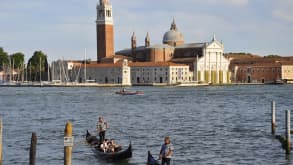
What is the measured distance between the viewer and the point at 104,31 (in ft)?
325

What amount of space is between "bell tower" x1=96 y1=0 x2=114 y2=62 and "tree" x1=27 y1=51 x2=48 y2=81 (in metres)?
11.8

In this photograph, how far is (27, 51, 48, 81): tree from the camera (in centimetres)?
10884

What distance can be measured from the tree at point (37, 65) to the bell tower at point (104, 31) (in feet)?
38.6

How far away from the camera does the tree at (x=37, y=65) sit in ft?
357

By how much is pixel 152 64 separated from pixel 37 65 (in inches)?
852

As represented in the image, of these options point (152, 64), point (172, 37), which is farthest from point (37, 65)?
point (172, 37)

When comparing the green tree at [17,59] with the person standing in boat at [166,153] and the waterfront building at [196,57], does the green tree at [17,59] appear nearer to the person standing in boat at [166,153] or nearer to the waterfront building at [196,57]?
the waterfront building at [196,57]

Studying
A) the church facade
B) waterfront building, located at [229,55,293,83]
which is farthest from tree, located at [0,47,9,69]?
waterfront building, located at [229,55,293,83]

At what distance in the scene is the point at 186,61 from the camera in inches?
4075

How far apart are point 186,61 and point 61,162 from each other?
288ft

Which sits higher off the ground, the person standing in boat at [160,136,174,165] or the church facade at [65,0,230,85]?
the church facade at [65,0,230,85]

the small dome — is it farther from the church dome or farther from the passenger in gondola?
the passenger in gondola

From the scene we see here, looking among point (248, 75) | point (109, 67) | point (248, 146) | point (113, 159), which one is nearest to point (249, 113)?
point (248, 146)

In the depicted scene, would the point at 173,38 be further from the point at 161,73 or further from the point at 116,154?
the point at 116,154
